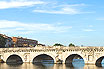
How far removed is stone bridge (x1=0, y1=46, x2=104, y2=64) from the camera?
72688 mm

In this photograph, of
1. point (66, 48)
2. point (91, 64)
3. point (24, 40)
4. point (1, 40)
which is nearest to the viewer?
point (91, 64)

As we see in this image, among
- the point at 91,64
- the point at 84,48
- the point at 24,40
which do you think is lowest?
the point at 91,64

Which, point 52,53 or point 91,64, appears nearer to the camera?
point 91,64

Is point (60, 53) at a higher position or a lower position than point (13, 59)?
higher

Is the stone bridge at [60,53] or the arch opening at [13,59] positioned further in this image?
the arch opening at [13,59]

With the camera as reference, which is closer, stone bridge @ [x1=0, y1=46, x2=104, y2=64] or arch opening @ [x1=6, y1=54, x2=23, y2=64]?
stone bridge @ [x1=0, y1=46, x2=104, y2=64]

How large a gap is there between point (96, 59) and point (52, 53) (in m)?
15.1

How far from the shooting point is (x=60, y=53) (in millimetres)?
78688

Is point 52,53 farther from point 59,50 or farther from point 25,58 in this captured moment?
point 25,58

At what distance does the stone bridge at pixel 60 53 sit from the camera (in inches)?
A: 2862

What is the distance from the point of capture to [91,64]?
72125 mm

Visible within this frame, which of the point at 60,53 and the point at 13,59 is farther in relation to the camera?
the point at 13,59

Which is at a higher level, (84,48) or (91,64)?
(84,48)

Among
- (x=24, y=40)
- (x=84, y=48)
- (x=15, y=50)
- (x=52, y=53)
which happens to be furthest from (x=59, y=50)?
(x=24, y=40)
